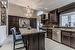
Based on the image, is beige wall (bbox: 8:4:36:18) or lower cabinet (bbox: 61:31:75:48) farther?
beige wall (bbox: 8:4:36:18)

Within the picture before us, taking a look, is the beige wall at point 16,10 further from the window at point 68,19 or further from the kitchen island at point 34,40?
the kitchen island at point 34,40

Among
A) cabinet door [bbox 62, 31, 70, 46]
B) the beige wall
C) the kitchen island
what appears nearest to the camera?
the kitchen island

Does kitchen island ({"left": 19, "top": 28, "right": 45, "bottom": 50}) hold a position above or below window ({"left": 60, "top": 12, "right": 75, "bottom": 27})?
below

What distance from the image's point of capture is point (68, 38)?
17.9ft

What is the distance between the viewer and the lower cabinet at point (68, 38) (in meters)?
5.09

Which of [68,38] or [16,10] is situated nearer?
[68,38]

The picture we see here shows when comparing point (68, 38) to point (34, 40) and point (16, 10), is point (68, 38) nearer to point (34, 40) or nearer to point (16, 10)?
point (34, 40)

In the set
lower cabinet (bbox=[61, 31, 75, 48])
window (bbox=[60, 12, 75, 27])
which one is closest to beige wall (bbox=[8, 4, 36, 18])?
window (bbox=[60, 12, 75, 27])

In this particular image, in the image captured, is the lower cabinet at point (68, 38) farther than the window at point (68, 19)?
No

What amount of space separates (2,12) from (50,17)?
15.4 feet

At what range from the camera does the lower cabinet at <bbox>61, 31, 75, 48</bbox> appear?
5.09 metres

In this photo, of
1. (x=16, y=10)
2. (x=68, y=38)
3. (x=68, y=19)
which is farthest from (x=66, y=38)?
(x=16, y=10)

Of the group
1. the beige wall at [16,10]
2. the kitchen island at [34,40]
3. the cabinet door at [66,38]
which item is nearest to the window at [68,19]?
the cabinet door at [66,38]

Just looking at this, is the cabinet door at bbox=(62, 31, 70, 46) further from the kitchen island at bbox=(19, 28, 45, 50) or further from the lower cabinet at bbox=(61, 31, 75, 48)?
the kitchen island at bbox=(19, 28, 45, 50)
